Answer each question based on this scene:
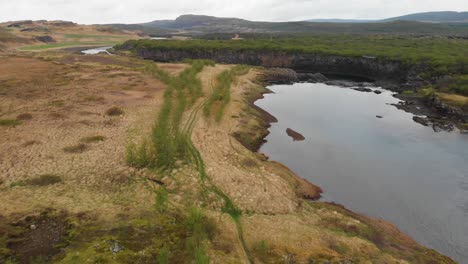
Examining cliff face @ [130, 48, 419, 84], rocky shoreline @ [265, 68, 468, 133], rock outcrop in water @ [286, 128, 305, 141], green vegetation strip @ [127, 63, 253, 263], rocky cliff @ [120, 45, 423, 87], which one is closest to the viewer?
green vegetation strip @ [127, 63, 253, 263]

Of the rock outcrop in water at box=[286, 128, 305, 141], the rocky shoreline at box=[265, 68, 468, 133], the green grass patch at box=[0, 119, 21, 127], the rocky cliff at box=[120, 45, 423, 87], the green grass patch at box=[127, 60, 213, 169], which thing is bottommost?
the rocky shoreline at box=[265, 68, 468, 133]

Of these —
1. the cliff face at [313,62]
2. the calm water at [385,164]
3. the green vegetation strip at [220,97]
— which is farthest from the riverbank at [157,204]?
the cliff face at [313,62]

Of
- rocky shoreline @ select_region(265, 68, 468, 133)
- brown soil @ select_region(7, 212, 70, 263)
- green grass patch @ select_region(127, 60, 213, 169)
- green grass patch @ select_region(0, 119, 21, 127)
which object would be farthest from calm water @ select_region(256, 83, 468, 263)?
green grass patch @ select_region(0, 119, 21, 127)

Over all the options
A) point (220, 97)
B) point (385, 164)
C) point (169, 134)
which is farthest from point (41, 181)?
point (385, 164)

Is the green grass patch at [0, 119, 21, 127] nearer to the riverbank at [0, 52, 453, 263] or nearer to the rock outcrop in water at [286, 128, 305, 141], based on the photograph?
the riverbank at [0, 52, 453, 263]

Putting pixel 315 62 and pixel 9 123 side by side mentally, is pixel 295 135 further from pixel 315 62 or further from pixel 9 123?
pixel 315 62

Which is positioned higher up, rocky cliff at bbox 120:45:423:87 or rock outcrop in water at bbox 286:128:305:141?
rocky cliff at bbox 120:45:423:87

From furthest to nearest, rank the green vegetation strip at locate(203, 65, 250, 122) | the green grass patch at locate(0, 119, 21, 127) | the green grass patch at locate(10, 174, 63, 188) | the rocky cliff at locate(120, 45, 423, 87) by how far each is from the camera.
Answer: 1. the rocky cliff at locate(120, 45, 423, 87)
2. the green vegetation strip at locate(203, 65, 250, 122)
3. the green grass patch at locate(0, 119, 21, 127)
4. the green grass patch at locate(10, 174, 63, 188)
